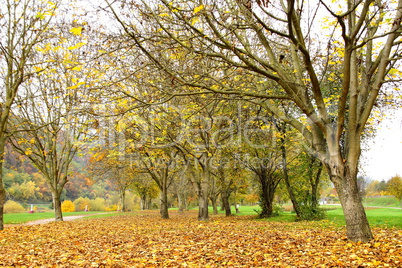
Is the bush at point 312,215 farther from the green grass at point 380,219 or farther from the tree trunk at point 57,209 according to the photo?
the tree trunk at point 57,209

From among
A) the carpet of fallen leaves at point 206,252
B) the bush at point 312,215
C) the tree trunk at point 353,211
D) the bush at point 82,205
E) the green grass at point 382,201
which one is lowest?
the green grass at point 382,201

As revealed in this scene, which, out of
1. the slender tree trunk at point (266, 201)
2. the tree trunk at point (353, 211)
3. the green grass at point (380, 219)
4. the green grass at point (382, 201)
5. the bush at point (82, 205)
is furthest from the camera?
the green grass at point (382, 201)

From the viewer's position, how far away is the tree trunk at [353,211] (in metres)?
6.14

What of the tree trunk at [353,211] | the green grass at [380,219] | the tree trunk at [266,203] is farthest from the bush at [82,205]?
the tree trunk at [353,211]

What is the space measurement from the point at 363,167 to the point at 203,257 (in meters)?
14.5

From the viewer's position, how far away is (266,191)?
1831cm

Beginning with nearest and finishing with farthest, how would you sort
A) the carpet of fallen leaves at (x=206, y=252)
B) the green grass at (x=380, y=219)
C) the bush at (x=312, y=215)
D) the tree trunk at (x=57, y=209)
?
the carpet of fallen leaves at (x=206, y=252) < the green grass at (x=380, y=219) < the bush at (x=312, y=215) < the tree trunk at (x=57, y=209)

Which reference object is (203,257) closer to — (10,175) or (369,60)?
(369,60)

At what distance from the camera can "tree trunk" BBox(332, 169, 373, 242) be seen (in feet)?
20.1

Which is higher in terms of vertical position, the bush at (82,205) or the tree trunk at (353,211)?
the tree trunk at (353,211)

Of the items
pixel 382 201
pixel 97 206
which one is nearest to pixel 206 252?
pixel 97 206

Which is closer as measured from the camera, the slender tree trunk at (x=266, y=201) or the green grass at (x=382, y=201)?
the slender tree trunk at (x=266, y=201)

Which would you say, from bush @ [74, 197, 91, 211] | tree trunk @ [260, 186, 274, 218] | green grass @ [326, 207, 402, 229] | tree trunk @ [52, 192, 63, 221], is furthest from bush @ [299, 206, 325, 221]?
bush @ [74, 197, 91, 211]

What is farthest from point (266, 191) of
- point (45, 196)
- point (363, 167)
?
point (45, 196)
